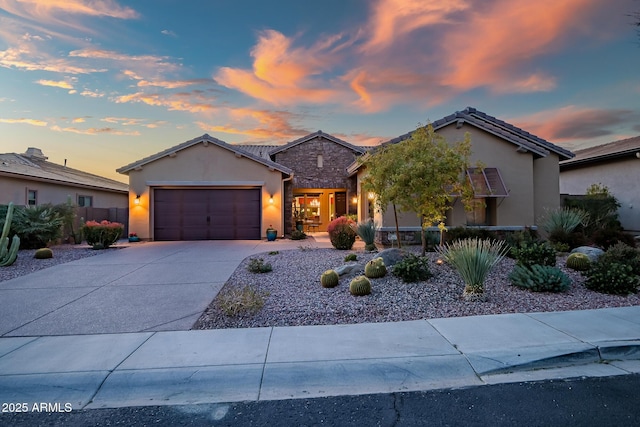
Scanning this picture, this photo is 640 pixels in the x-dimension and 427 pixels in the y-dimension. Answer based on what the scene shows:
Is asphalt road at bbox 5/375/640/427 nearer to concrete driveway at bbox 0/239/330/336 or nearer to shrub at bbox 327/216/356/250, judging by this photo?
concrete driveway at bbox 0/239/330/336

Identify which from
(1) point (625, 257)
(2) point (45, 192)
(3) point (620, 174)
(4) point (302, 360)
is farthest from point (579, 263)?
(2) point (45, 192)

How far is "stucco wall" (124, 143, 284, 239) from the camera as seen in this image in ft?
57.4

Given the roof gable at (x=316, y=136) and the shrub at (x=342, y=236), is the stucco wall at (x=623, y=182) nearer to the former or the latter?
the roof gable at (x=316, y=136)

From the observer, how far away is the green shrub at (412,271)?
7383mm

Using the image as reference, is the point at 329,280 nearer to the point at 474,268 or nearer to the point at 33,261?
the point at 474,268

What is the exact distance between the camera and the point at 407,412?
3.12 metres

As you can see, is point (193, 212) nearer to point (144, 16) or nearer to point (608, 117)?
point (144, 16)

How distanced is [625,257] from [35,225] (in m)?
18.9

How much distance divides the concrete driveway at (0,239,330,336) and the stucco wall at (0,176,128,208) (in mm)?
8862

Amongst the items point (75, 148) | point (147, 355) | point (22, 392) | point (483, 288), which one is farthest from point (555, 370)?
point (75, 148)

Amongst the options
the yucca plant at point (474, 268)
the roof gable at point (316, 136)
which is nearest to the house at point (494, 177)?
the yucca plant at point (474, 268)

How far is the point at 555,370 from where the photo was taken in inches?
156

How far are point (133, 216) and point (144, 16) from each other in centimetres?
971

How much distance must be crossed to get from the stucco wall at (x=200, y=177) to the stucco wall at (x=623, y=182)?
56.5 ft
